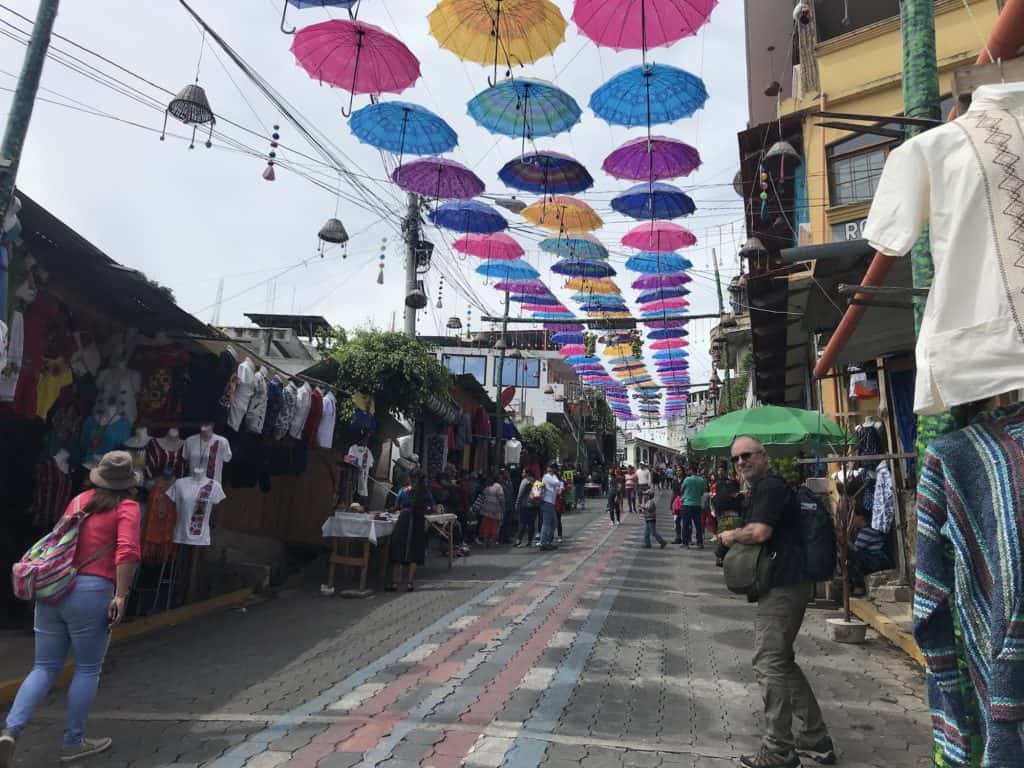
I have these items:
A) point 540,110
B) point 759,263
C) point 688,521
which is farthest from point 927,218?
point 688,521

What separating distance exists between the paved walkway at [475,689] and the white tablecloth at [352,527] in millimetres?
1167

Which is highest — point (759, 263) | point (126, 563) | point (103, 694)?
point (759, 263)

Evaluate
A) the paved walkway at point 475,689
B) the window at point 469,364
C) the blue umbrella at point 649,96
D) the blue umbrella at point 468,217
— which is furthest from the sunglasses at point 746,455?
the window at point 469,364

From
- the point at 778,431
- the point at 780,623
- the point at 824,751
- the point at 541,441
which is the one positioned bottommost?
the point at 824,751

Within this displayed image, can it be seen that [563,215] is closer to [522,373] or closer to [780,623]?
[780,623]

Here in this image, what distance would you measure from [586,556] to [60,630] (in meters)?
11.8

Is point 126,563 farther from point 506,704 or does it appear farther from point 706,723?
point 706,723

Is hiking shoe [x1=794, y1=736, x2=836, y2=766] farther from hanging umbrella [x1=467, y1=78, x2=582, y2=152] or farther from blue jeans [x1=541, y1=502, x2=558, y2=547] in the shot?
blue jeans [x1=541, y1=502, x2=558, y2=547]

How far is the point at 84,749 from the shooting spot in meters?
4.15

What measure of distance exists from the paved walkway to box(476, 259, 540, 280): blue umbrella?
425 inches

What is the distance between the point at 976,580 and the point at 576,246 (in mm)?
15078

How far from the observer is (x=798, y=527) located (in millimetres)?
4223

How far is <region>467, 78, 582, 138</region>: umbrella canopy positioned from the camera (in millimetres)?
11398

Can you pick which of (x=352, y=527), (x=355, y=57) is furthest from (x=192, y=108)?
(x=352, y=527)
